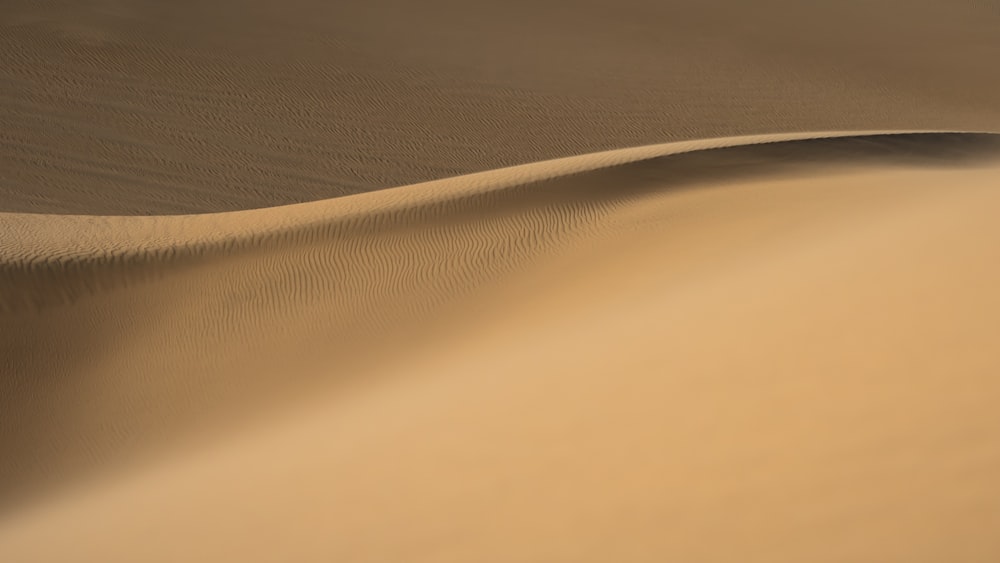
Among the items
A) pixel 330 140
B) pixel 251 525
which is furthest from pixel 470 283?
pixel 330 140

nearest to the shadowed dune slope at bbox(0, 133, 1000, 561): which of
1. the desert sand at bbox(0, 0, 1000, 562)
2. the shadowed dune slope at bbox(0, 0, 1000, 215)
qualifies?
the desert sand at bbox(0, 0, 1000, 562)

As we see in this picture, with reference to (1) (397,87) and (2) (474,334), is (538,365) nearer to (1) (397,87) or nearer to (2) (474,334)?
(2) (474,334)

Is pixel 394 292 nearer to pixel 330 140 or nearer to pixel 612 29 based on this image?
pixel 330 140

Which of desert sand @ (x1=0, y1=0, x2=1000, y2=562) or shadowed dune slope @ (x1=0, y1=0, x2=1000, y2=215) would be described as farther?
shadowed dune slope @ (x1=0, y1=0, x2=1000, y2=215)

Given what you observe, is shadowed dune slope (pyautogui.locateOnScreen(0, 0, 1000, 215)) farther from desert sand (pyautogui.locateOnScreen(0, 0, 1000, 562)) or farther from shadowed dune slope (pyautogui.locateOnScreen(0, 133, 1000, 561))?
shadowed dune slope (pyautogui.locateOnScreen(0, 133, 1000, 561))

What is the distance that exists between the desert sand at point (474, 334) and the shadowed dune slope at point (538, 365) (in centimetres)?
2

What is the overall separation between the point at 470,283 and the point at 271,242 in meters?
1.33

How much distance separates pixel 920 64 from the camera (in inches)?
560

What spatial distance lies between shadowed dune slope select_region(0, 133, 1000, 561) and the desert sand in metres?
0.02

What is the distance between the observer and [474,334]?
5.24m

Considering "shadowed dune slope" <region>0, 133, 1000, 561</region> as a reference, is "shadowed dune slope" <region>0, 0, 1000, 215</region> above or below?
above

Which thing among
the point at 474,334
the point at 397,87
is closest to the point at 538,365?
the point at 474,334

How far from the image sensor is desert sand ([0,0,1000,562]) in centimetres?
284

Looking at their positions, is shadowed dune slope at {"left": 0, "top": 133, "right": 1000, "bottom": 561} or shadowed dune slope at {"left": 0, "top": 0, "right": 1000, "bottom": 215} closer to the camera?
shadowed dune slope at {"left": 0, "top": 133, "right": 1000, "bottom": 561}
